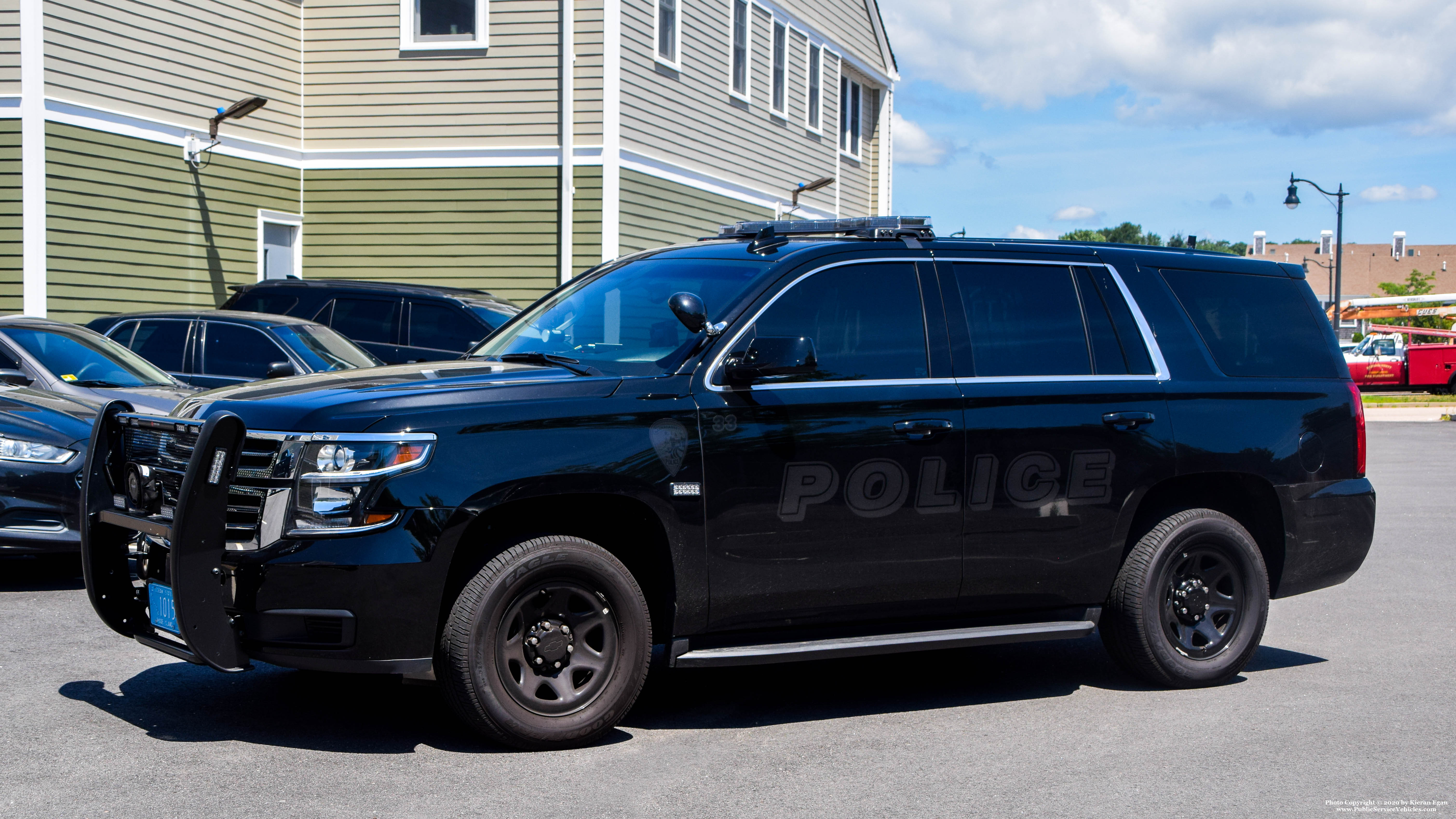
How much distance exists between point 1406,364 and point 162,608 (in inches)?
1489

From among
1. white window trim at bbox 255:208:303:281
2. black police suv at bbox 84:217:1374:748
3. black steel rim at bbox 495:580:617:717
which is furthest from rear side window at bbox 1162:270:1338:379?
white window trim at bbox 255:208:303:281

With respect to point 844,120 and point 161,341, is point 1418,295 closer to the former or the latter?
point 844,120

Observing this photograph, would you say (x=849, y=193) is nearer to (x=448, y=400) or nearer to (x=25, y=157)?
(x=25, y=157)

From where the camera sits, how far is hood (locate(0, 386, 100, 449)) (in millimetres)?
7613

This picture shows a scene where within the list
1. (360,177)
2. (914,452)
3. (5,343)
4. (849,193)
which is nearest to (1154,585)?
(914,452)

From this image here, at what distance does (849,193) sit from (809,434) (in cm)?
2323

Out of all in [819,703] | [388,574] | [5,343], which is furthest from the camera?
[5,343]

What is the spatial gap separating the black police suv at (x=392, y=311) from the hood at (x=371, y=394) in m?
7.44

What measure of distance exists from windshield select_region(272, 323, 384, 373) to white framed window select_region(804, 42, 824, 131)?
14.8 m

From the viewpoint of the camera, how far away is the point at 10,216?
14930 mm

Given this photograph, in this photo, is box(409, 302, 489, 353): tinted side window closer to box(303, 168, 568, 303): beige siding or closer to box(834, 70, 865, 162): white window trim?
box(303, 168, 568, 303): beige siding

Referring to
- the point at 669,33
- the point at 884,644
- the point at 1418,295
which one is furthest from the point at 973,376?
the point at 1418,295

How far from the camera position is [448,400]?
4691 mm

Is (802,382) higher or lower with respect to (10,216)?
lower
